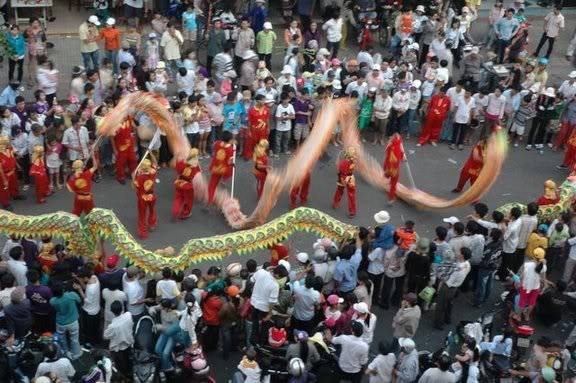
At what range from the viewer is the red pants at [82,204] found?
42.7 feet

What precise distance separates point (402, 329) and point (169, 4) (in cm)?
1224

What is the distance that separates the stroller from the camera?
1000 cm

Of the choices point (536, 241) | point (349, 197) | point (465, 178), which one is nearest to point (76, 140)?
point (349, 197)

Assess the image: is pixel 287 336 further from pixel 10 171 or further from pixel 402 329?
pixel 10 171

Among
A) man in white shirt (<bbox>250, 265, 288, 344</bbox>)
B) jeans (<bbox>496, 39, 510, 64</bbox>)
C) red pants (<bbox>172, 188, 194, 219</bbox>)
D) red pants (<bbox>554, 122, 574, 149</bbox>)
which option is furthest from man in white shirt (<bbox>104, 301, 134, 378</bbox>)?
jeans (<bbox>496, 39, 510, 64</bbox>)

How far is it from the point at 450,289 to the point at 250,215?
394 cm

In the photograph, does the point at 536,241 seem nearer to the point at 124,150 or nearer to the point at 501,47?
the point at 124,150

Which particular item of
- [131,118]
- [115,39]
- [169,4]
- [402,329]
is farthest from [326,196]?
[169,4]

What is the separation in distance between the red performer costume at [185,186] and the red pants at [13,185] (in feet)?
8.57

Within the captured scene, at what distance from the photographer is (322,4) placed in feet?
70.6

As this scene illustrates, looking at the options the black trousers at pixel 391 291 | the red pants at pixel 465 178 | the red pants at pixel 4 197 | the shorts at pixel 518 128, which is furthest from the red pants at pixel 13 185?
the shorts at pixel 518 128

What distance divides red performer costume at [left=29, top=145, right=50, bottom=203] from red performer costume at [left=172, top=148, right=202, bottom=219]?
2.15 metres

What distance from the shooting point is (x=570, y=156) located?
1661 cm

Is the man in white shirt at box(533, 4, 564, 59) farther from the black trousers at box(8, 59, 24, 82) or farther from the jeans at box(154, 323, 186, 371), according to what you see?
the jeans at box(154, 323, 186, 371)
